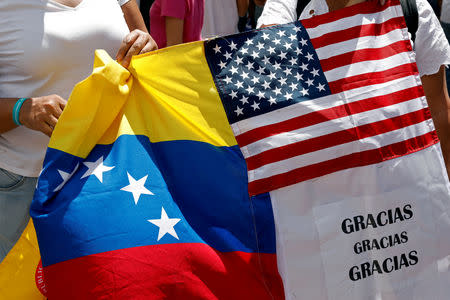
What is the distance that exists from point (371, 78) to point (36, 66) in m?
1.29

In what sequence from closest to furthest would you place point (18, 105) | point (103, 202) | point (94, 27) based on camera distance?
point (103, 202) → point (18, 105) → point (94, 27)

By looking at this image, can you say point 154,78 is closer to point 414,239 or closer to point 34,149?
point 34,149

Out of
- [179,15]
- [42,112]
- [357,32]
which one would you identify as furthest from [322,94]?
[179,15]

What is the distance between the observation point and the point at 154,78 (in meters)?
2.54

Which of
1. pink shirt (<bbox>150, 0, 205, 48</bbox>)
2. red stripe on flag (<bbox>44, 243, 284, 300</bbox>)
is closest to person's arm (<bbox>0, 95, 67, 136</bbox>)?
red stripe on flag (<bbox>44, 243, 284, 300</bbox>)

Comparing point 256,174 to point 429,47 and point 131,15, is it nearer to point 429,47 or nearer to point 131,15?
point 429,47

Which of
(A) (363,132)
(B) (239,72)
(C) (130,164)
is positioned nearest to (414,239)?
(A) (363,132)

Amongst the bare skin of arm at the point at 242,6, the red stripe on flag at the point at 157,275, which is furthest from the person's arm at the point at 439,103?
the bare skin of arm at the point at 242,6

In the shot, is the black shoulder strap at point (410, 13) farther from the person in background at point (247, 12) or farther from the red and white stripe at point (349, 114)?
the person in background at point (247, 12)

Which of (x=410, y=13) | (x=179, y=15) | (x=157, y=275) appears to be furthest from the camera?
(x=179, y=15)

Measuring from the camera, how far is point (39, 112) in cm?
244

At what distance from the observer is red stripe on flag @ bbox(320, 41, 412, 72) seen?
2574 millimetres

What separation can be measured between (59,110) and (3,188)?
1.55 ft

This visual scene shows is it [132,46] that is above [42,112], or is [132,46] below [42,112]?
above
